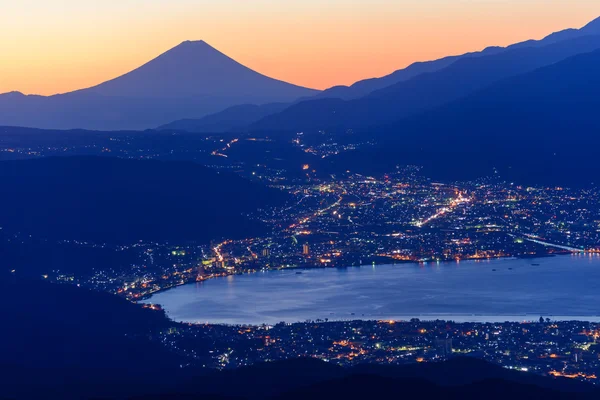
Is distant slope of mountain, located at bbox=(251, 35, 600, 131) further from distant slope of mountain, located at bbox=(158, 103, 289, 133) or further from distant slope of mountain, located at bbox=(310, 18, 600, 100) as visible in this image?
distant slope of mountain, located at bbox=(310, 18, 600, 100)

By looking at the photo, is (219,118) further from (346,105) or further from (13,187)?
(13,187)

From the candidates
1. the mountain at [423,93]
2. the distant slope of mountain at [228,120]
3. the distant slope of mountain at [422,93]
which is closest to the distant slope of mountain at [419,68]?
the mountain at [423,93]

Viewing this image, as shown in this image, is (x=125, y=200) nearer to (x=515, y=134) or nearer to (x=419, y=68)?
(x=515, y=134)

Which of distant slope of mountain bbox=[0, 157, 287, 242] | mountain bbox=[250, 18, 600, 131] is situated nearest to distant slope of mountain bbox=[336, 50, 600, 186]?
mountain bbox=[250, 18, 600, 131]

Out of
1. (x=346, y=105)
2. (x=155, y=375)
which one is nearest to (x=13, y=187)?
(x=155, y=375)

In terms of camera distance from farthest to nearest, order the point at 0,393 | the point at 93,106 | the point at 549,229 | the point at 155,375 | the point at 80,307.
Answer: the point at 93,106 → the point at 549,229 → the point at 80,307 → the point at 155,375 → the point at 0,393

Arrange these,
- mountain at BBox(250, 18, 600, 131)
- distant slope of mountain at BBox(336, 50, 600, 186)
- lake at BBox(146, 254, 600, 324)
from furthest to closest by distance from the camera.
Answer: mountain at BBox(250, 18, 600, 131), distant slope of mountain at BBox(336, 50, 600, 186), lake at BBox(146, 254, 600, 324)

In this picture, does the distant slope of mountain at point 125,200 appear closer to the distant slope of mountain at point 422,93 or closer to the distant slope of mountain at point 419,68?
the distant slope of mountain at point 422,93
